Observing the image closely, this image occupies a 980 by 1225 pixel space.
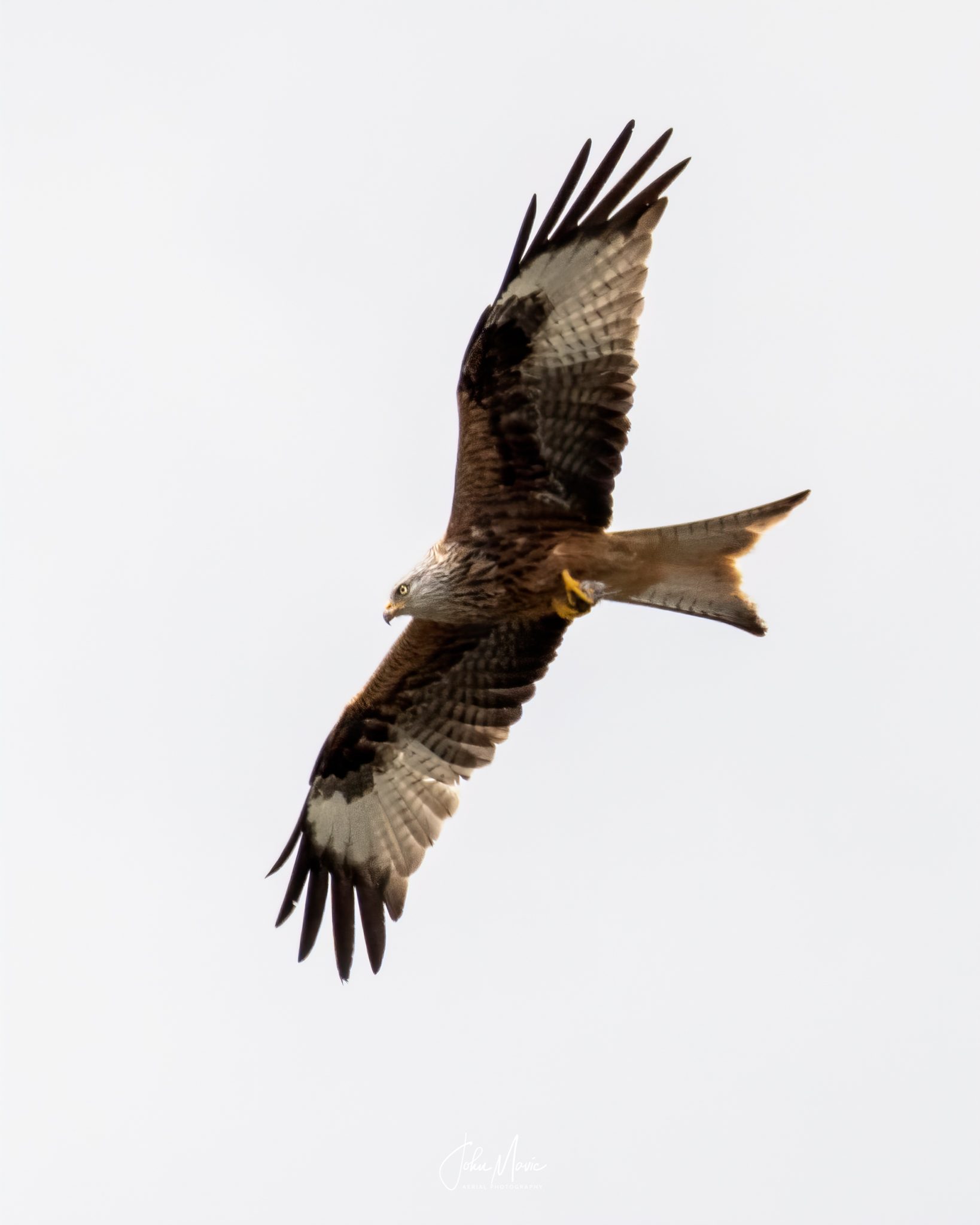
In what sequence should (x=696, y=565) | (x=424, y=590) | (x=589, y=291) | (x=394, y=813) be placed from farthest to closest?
(x=394, y=813) → (x=424, y=590) → (x=696, y=565) → (x=589, y=291)

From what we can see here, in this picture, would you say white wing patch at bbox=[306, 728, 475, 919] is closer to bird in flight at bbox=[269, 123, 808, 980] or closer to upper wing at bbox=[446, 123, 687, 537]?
bird in flight at bbox=[269, 123, 808, 980]

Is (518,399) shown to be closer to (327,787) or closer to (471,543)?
(471,543)

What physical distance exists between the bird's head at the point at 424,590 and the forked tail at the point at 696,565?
3.12 ft

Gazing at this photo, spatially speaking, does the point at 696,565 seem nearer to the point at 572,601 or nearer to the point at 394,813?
the point at 572,601

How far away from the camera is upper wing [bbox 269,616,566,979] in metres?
11.5

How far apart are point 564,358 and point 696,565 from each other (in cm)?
137

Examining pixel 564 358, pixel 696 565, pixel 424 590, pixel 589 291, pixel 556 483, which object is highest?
pixel 589 291

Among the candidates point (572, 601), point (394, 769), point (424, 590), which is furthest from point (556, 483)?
point (394, 769)

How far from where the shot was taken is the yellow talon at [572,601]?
10.5 meters

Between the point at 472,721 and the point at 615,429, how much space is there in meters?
2.30

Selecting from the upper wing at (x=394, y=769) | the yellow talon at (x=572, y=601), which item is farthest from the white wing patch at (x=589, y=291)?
the upper wing at (x=394, y=769)

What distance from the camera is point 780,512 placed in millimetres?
10172

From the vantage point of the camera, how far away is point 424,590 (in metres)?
10.5

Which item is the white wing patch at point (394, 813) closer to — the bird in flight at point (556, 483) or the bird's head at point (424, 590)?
the bird in flight at point (556, 483)
